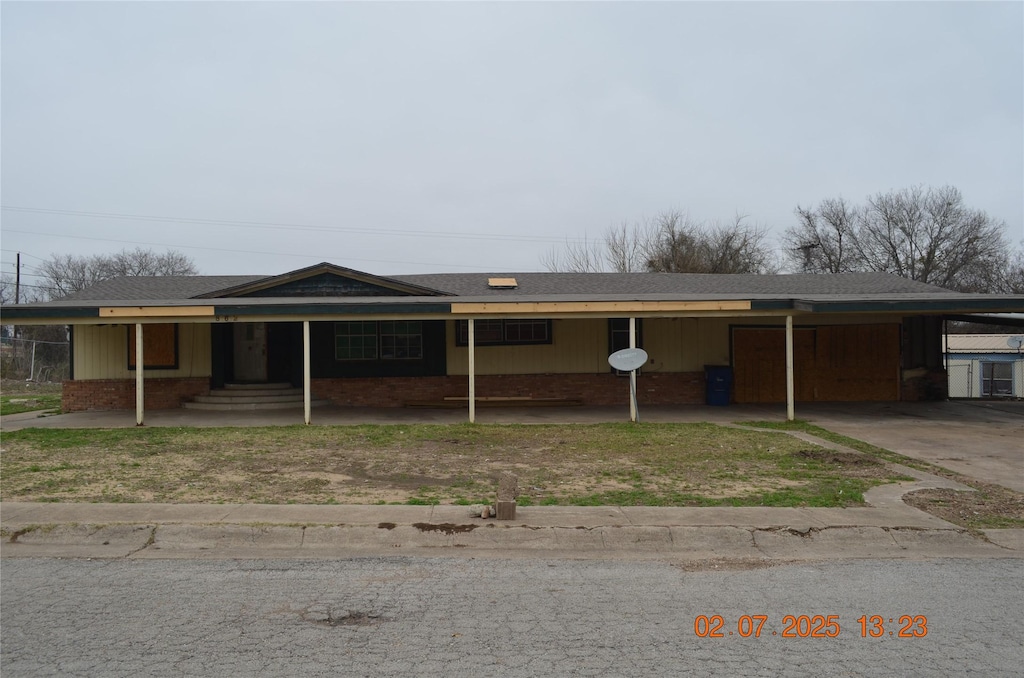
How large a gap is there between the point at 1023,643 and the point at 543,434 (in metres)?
8.68

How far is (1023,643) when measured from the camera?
13.6 ft

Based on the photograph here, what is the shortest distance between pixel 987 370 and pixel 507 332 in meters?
19.6

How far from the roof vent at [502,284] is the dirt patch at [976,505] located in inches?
475

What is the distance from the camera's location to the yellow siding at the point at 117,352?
1650 centimetres

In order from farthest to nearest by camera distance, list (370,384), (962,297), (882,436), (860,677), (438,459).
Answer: (370,384) → (962,297) → (882,436) → (438,459) → (860,677)

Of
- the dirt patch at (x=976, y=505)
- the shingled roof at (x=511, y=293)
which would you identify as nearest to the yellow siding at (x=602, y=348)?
the shingled roof at (x=511, y=293)

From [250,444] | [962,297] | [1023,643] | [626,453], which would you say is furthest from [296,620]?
[962,297]

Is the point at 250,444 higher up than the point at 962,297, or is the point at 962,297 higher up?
the point at 962,297

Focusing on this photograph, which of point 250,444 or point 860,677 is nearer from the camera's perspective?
point 860,677

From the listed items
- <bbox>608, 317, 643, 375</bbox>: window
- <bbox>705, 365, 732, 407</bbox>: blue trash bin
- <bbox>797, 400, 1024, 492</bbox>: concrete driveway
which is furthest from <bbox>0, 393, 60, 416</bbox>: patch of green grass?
<bbox>797, 400, 1024, 492</bbox>: concrete driveway

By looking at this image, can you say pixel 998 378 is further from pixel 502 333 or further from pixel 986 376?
pixel 502 333

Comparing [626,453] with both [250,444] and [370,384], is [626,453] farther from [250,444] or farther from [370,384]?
[370,384]

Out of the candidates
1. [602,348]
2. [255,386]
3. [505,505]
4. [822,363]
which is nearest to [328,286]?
[255,386]

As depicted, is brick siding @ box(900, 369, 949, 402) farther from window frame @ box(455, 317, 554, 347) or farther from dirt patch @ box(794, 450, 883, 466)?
window frame @ box(455, 317, 554, 347)
